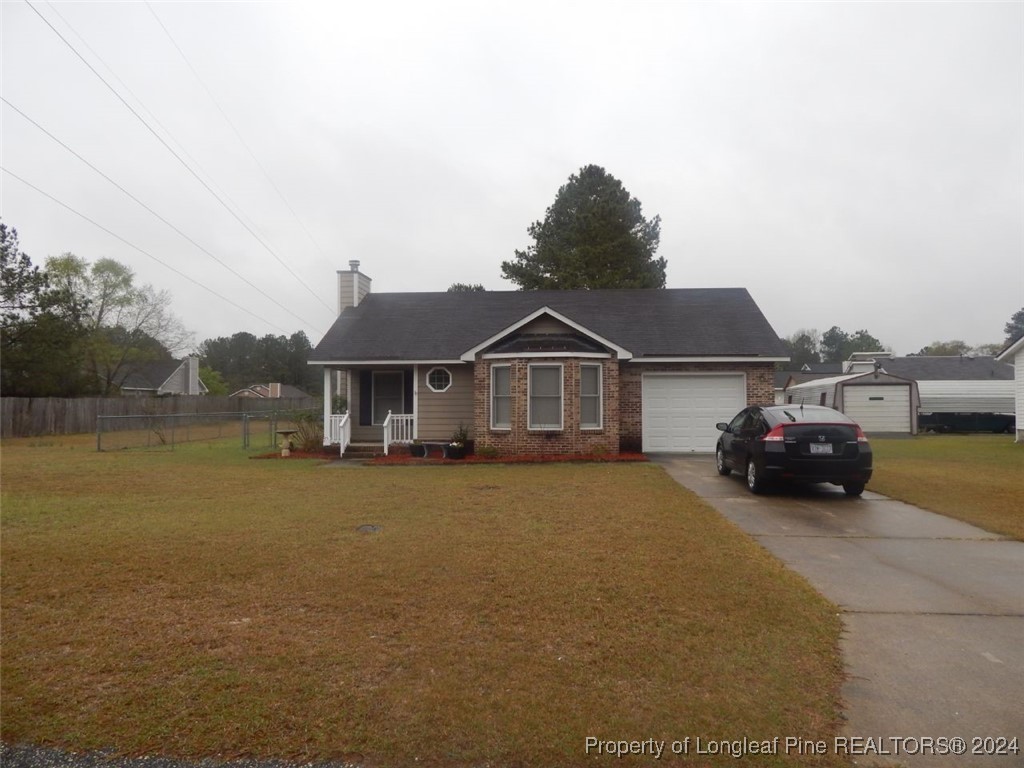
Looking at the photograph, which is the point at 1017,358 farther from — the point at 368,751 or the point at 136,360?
the point at 136,360

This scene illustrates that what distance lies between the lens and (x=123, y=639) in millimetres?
4281

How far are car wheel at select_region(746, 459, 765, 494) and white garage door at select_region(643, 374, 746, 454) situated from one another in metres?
6.47

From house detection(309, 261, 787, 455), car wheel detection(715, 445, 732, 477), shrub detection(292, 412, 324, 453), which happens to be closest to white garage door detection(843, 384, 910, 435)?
house detection(309, 261, 787, 455)

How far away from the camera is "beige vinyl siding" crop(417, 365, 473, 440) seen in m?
17.5

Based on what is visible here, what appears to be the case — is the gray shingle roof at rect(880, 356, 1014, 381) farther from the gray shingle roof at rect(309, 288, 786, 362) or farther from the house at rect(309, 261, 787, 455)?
the house at rect(309, 261, 787, 455)

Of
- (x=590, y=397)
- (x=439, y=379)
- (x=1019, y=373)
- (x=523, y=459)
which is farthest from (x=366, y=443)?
(x=1019, y=373)

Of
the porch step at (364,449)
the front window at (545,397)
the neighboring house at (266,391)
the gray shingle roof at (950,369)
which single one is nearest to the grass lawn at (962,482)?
the front window at (545,397)

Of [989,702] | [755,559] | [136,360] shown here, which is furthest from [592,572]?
[136,360]

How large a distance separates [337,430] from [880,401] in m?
24.2

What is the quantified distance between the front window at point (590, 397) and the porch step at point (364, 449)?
5638 mm

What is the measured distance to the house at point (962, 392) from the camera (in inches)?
1174

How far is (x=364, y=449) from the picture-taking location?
17.8 metres

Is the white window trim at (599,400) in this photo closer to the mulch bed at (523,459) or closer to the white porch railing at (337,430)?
the mulch bed at (523,459)

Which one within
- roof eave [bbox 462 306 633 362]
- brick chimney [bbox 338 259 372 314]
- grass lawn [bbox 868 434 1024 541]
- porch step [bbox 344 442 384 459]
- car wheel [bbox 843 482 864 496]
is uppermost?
brick chimney [bbox 338 259 372 314]
